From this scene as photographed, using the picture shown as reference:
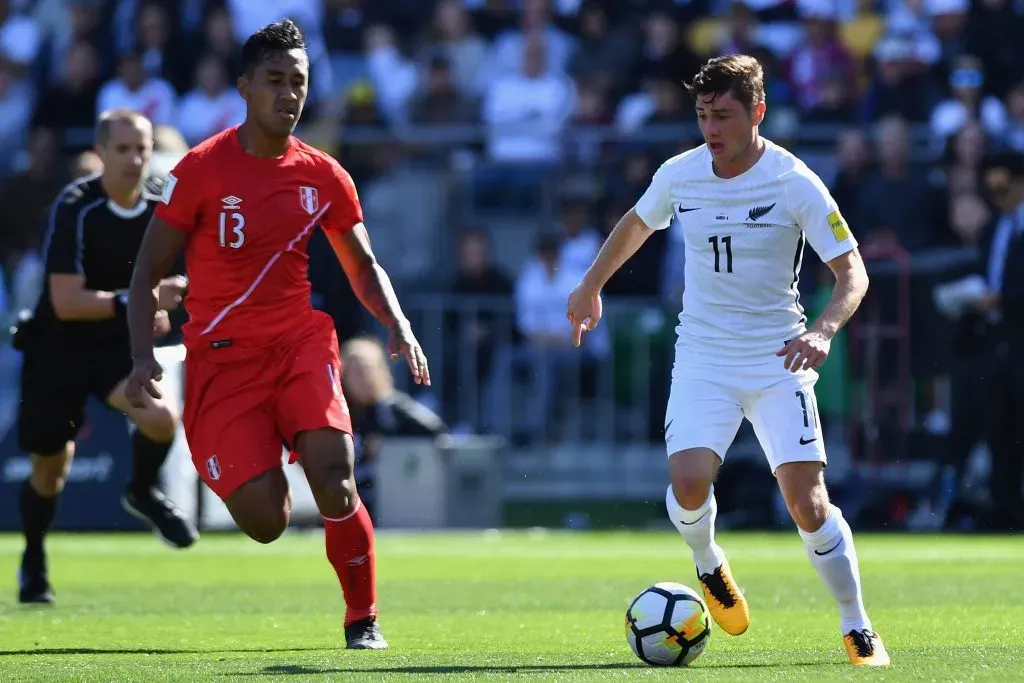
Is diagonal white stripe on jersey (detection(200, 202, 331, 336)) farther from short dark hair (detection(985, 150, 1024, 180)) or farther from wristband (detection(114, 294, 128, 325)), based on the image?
short dark hair (detection(985, 150, 1024, 180))

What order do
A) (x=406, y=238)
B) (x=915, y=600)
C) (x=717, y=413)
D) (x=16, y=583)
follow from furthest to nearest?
1. (x=406, y=238)
2. (x=16, y=583)
3. (x=915, y=600)
4. (x=717, y=413)

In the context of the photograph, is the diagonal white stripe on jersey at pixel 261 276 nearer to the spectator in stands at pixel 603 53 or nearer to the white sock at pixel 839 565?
the white sock at pixel 839 565

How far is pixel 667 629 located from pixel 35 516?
14.9ft

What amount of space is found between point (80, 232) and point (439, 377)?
8.25 metres

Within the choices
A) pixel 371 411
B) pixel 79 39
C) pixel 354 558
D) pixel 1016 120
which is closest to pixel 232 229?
pixel 354 558

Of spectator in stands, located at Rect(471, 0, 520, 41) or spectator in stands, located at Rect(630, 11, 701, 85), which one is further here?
spectator in stands, located at Rect(471, 0, 520, 41)

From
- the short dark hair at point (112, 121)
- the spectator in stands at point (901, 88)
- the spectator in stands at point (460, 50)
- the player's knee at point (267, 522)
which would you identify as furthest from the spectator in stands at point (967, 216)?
the player's knee at point (267, 522)

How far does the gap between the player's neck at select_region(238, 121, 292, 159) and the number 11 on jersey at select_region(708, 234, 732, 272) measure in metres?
1.86

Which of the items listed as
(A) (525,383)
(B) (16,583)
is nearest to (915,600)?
(B) (16,583)

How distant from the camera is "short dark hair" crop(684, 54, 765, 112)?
7.33 m

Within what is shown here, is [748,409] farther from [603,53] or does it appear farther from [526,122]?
[603,53]

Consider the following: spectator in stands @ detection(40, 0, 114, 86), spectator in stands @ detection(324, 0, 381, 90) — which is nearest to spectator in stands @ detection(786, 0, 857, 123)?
spectator in stands @ detection(324, 0, 381, 90)

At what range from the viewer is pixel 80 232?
33.6 ft

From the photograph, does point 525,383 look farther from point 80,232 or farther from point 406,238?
point 80,232
